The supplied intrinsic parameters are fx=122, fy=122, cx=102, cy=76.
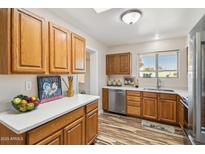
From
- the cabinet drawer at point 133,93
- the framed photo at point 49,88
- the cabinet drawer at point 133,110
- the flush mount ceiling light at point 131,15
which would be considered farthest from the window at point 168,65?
the framed photo at point 49,88

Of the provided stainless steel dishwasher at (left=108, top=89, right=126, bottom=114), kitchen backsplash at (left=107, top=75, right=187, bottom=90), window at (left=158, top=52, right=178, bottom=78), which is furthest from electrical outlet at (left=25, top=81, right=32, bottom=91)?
window at (left=158, top=52, right=178, bottom=78)

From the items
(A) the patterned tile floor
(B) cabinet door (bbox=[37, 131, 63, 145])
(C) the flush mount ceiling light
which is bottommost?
(A) the patterned tile floor

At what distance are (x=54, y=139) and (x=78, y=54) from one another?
1.50 meters

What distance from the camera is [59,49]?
6.16ft

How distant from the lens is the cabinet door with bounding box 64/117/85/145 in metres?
1.52

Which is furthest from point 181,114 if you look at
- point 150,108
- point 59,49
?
point 59,49

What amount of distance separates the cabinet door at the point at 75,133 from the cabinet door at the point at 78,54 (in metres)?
0.91

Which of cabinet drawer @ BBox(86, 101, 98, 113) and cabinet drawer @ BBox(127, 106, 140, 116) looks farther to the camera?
cabinet drawer @ BBox(127, 106, 140, 116)

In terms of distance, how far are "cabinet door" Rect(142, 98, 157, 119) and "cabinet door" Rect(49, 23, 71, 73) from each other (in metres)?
2.38

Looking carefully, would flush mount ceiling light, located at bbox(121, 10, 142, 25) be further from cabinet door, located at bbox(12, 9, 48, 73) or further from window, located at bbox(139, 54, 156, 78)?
window, located at bbox(139, 54, 156, 78)

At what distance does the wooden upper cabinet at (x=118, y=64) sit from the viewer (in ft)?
13.6

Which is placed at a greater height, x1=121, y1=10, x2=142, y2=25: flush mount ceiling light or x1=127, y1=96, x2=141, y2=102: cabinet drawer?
x1=121, y1=10, x2=142, y2=25: flush mount ceiling light

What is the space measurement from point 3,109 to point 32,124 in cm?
71

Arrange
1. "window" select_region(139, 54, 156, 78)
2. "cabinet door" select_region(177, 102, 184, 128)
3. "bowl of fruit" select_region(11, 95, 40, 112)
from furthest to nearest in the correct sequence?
"window" select_region(139, 54, 156, 78) → "cabinet door" select_region(177, 102, 184, 128) → "bowl of fruit" select_region(11, 95, 40, 112)
